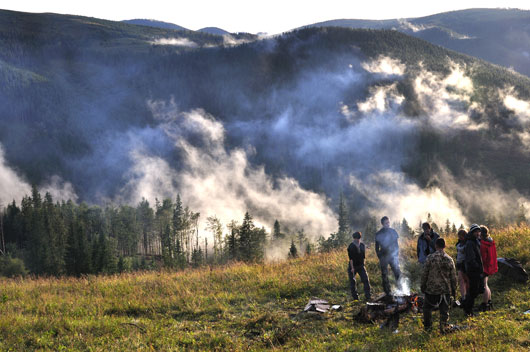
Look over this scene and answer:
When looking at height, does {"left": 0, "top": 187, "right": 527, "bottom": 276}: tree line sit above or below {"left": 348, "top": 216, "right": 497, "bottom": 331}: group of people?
below

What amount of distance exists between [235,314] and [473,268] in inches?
311

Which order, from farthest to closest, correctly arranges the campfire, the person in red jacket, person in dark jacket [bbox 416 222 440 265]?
person in dark jacket [bbox 416 222 440 265], the person in red jacket, the campfire

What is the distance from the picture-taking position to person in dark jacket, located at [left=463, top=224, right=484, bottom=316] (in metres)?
11.6

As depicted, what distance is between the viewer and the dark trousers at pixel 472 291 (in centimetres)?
1159

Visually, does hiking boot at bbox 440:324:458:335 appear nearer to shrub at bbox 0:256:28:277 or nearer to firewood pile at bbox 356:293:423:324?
firewood pile at bbox 356:293:423:324

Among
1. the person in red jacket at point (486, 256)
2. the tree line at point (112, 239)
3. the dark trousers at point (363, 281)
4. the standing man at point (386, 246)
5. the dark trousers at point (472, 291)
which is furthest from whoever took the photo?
the tree line at point (112, 239)

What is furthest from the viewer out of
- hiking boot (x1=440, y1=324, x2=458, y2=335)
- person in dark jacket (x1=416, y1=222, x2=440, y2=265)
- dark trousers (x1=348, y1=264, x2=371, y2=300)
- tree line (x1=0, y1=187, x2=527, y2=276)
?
tree line (x1=0, y1=187, x2=527, y2=276)

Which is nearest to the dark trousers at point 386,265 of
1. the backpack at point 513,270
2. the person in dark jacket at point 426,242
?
the person in dark jacket at point 426,242

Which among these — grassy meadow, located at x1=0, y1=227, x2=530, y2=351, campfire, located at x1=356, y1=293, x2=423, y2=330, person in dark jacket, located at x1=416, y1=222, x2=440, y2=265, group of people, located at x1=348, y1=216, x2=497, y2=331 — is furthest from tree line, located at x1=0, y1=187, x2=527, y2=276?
campfire, located at x1=356, y1=293, x2=423, y2=330

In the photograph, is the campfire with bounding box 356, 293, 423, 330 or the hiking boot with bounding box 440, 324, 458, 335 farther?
the campfire with bounding box 356, 293, 423, 330

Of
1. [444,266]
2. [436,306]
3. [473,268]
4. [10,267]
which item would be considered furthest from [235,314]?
[10,267]

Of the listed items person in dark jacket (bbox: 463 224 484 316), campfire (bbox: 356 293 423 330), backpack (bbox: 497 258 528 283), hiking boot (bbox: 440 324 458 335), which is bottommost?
campfire (bbox: 356 293 423 330)

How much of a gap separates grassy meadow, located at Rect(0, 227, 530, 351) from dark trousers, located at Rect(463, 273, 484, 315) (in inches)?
13.2

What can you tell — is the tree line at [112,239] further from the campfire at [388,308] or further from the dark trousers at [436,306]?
the dark trousers at [436,306]
